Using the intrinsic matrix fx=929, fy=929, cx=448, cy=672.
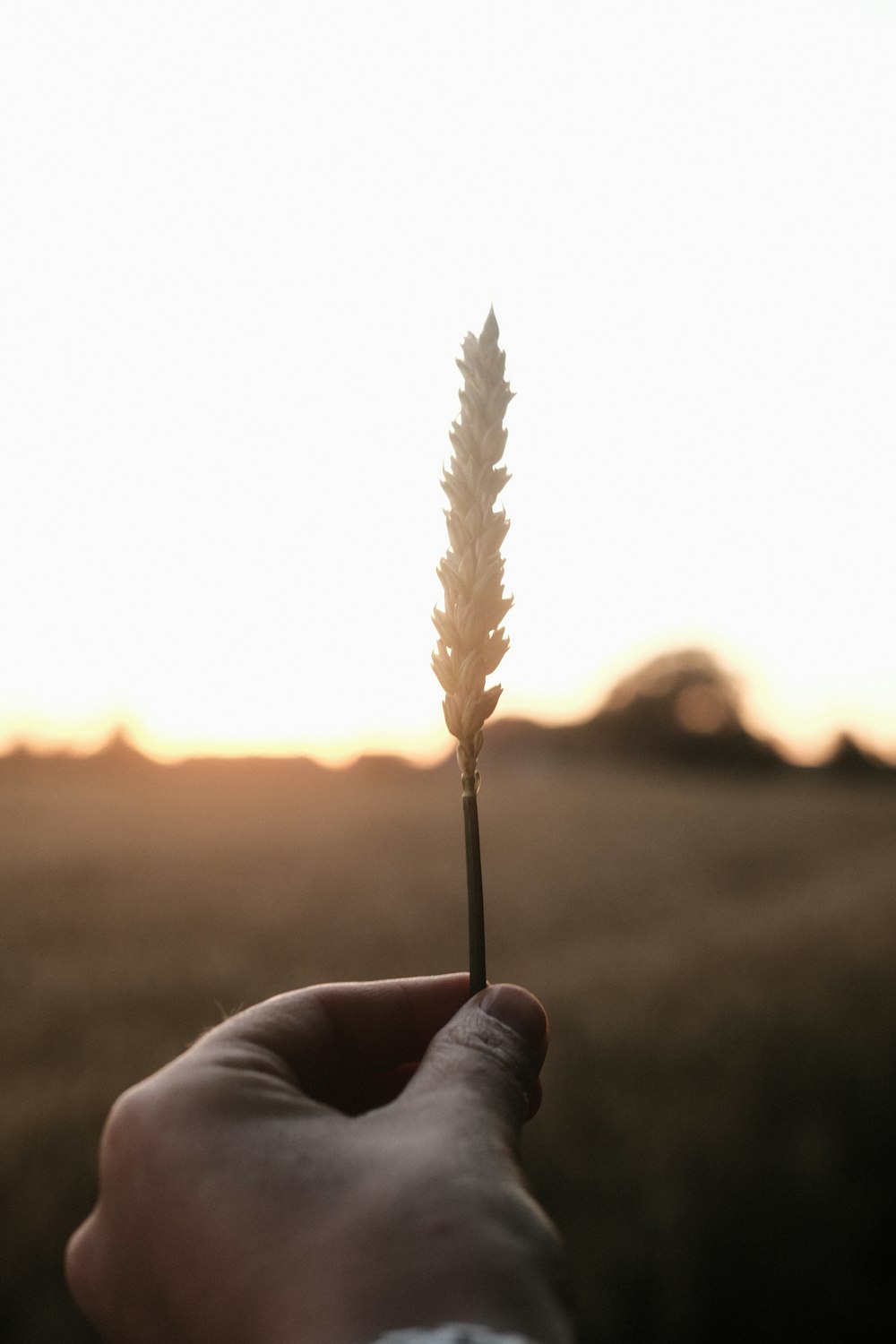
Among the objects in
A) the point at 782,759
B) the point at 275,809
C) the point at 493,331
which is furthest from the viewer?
the point at 782,759

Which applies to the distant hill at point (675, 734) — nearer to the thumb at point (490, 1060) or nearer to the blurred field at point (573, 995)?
the blurred field at point (573, 995)

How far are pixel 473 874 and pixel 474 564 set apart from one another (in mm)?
460

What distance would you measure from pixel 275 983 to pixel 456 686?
18.3 ft

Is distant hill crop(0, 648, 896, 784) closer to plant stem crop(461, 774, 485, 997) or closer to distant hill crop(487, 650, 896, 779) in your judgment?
distant hill crop(487, 650, 896, 779)

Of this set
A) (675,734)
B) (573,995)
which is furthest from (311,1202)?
(675,734)

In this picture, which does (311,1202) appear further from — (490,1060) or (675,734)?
(675,734)

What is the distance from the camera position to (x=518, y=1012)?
5.03ft

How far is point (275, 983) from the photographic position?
6.37 metres

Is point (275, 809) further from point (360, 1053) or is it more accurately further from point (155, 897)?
point (360, 1053)

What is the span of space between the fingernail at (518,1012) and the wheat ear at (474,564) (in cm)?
21

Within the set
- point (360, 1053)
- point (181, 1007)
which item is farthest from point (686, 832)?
point (360, 1053)

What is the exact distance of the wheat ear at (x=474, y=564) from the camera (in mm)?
1313

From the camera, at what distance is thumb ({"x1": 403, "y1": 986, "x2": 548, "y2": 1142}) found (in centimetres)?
139

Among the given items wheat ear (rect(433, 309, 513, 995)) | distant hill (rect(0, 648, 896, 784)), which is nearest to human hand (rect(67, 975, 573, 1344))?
wheat ear (rect(433, 309, 513, 995))
